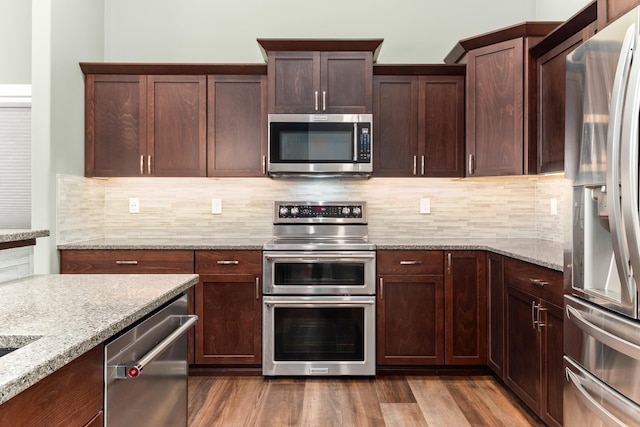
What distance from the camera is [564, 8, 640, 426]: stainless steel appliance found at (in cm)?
144

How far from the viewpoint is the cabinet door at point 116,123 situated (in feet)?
11.4

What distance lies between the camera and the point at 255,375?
319 cm

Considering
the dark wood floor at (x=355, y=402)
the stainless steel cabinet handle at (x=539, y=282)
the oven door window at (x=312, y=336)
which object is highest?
the stainless steel cabinet handle at (x=539, y=282)

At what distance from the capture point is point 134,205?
3.79m

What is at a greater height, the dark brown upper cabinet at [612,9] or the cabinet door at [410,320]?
the dark brown upper cabinet at [612,9]

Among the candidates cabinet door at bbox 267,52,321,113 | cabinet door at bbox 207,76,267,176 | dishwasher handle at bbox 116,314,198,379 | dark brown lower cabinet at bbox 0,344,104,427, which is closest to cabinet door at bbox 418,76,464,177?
cabinet door at bbox 267,52,321,113

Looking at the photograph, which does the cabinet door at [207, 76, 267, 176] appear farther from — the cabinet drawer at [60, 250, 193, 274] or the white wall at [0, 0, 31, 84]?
the white wall at [0, 0, 31, 84]

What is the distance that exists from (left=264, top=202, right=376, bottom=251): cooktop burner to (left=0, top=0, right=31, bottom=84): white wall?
7.14 ft

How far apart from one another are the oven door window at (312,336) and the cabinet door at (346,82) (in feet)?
4.61

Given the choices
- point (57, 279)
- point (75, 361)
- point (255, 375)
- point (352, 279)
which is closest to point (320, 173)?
point (352, 279)

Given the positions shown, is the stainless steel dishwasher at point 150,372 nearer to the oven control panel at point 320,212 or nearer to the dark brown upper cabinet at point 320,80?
the oven control panel at point 320,212

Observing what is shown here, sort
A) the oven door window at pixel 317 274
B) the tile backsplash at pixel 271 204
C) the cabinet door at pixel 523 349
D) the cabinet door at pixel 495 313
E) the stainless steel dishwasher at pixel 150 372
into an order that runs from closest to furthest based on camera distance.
Result: the stainless steel dishwasher at pixel 150 372
the cabinet door at pixel 523 349
the cabinet door at pixel 495 313
the oven door window at pixel 317 274
the tile backsplash at pixel 271 204

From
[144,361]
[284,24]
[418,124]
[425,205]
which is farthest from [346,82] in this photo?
[144,361]

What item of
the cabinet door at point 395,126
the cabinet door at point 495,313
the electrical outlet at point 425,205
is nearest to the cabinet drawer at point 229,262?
the cabinet door at point 395,126
